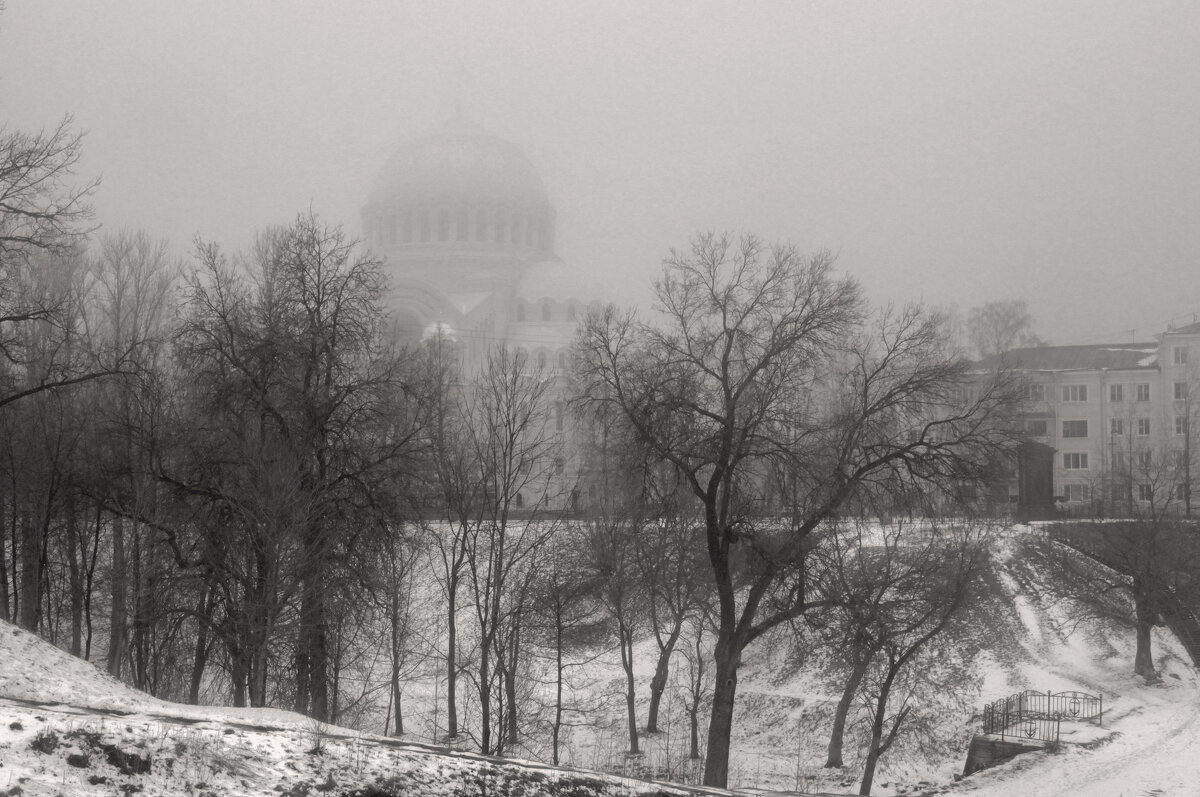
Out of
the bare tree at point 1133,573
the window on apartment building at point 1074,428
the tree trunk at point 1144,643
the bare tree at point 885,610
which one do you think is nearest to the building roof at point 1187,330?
the window on apartment building at point 1074,428

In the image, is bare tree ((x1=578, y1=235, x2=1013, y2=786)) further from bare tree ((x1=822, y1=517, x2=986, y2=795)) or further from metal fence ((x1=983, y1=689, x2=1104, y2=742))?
metal fence ((x1=983, y1=689, x2=1104, y2=742))

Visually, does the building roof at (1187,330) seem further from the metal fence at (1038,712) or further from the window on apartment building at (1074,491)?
the metal fence at (1038,712)

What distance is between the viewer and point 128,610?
1945 cm

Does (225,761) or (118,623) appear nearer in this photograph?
(225,761)

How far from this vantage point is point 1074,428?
60.5 metres

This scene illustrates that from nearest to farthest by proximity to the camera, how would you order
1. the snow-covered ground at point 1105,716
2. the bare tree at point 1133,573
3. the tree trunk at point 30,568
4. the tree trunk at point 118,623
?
the snow-covered ground at point 1105,716, the tree trunk at point 118,623, the tree trunk at point 30,568, the bare tree at point 1133,573

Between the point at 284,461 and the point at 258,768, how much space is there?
783 cm

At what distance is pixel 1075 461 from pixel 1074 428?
5.52 ft

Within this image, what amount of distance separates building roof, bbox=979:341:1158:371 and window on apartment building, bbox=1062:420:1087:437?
2.69m

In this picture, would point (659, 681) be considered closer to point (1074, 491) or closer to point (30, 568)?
point (30, 568)

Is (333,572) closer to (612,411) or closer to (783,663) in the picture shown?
(612,411)

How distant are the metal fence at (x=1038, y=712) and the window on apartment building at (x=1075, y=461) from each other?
35.6 m

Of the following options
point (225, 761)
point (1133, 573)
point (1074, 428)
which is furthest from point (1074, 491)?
point (225, 761)

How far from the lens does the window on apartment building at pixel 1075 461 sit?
2376 inches
